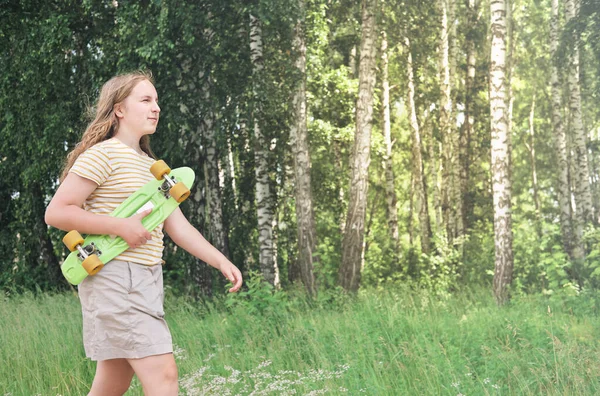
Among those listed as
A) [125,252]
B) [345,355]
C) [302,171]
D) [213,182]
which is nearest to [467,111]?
[302,171]

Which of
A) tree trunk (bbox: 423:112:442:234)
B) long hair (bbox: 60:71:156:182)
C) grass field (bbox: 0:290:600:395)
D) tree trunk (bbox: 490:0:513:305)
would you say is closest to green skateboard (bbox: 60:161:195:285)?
long hair (bbox: 60:71:156:182)

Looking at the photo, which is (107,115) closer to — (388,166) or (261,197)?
(261,197)

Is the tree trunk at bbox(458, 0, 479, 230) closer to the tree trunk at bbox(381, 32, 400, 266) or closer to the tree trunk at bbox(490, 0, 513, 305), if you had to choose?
the tree trunk at bbox(381, 32, 400, 266)

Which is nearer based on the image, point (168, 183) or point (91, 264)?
point (91, 264)

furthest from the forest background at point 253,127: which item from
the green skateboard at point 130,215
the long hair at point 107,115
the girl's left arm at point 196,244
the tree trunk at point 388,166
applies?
the green skateboard at point 130,215

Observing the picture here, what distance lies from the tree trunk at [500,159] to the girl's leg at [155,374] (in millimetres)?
9904

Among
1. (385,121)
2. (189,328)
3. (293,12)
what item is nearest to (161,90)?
(293,12)

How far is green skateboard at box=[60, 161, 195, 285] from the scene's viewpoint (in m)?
3.07

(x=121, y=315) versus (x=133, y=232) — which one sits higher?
(x=133, y=232)

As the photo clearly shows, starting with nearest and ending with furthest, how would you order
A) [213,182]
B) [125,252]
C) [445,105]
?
[125,252]
[213,182]
[445,105]

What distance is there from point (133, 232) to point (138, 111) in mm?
604

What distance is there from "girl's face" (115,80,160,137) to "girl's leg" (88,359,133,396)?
3.33 ft

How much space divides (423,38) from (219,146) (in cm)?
1037

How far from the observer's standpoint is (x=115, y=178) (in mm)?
3250
